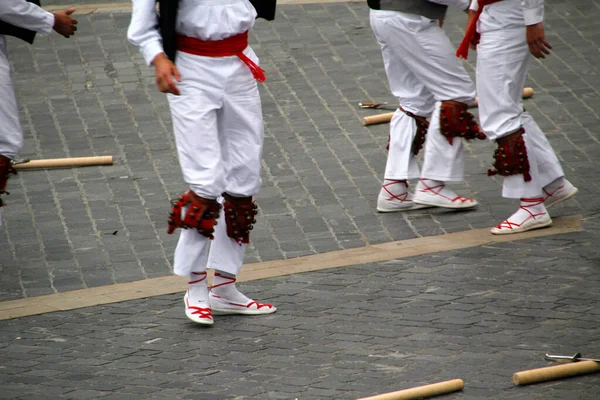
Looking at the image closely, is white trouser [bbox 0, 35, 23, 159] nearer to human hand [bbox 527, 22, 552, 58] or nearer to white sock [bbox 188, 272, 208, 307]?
white sock [bbox 188, 272, 208, 307]

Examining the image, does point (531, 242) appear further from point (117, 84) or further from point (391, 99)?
point (117, 84)

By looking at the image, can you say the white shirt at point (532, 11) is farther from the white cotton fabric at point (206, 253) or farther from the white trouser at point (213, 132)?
the white cotton fabric at point (206, 253)

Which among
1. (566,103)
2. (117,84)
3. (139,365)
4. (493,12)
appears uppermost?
(493,12)

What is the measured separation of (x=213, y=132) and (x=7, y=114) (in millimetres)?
1388

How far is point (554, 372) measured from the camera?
5.19 meters

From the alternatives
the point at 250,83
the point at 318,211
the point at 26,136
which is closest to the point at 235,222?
the point at 250,83

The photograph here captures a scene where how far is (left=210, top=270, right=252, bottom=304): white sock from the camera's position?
20.6ft

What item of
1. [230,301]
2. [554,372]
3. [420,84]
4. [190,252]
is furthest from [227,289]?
[420,84]

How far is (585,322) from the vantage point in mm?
5902

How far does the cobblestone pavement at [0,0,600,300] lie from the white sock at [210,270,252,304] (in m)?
0.71

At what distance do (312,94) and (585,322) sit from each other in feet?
14.9

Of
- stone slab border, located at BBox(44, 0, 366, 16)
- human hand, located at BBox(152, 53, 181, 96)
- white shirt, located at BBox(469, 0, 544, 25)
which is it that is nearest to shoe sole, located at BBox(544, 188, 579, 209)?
white shirt, located at BBox(469, 0, 544, 25)

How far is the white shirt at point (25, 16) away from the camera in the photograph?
6.49 m

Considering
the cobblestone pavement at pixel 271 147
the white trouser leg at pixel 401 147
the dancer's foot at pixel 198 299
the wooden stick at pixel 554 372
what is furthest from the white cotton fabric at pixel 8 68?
the wooden stick at pixel 554 372
